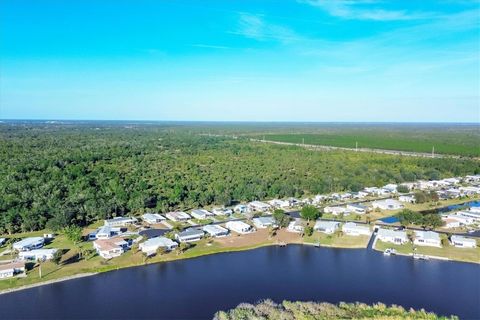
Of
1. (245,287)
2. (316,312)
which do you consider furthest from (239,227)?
(316,312)

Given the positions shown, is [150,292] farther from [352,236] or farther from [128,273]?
[352,236]

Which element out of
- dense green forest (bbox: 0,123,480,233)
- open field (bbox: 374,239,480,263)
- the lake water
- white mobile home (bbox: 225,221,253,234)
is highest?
dense green forest (bbox: 0,123,480,233)

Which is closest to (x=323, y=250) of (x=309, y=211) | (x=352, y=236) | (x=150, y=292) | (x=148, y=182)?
(x=352, y=236)

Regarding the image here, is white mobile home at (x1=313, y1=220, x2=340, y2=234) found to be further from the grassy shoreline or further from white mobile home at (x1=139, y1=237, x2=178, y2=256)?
white mobile home at (x1=139, y1=237, x2=178, y2=256)

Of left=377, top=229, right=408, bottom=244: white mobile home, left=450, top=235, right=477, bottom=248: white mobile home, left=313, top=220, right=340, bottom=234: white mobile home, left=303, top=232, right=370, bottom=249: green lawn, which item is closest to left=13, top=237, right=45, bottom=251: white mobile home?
left=303, top=232, right=370, bottom=249: green lawn

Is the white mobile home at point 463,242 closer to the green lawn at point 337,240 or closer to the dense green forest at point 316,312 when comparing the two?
the green lawn at point 337,240

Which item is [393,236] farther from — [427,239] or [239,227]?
[239,227]
